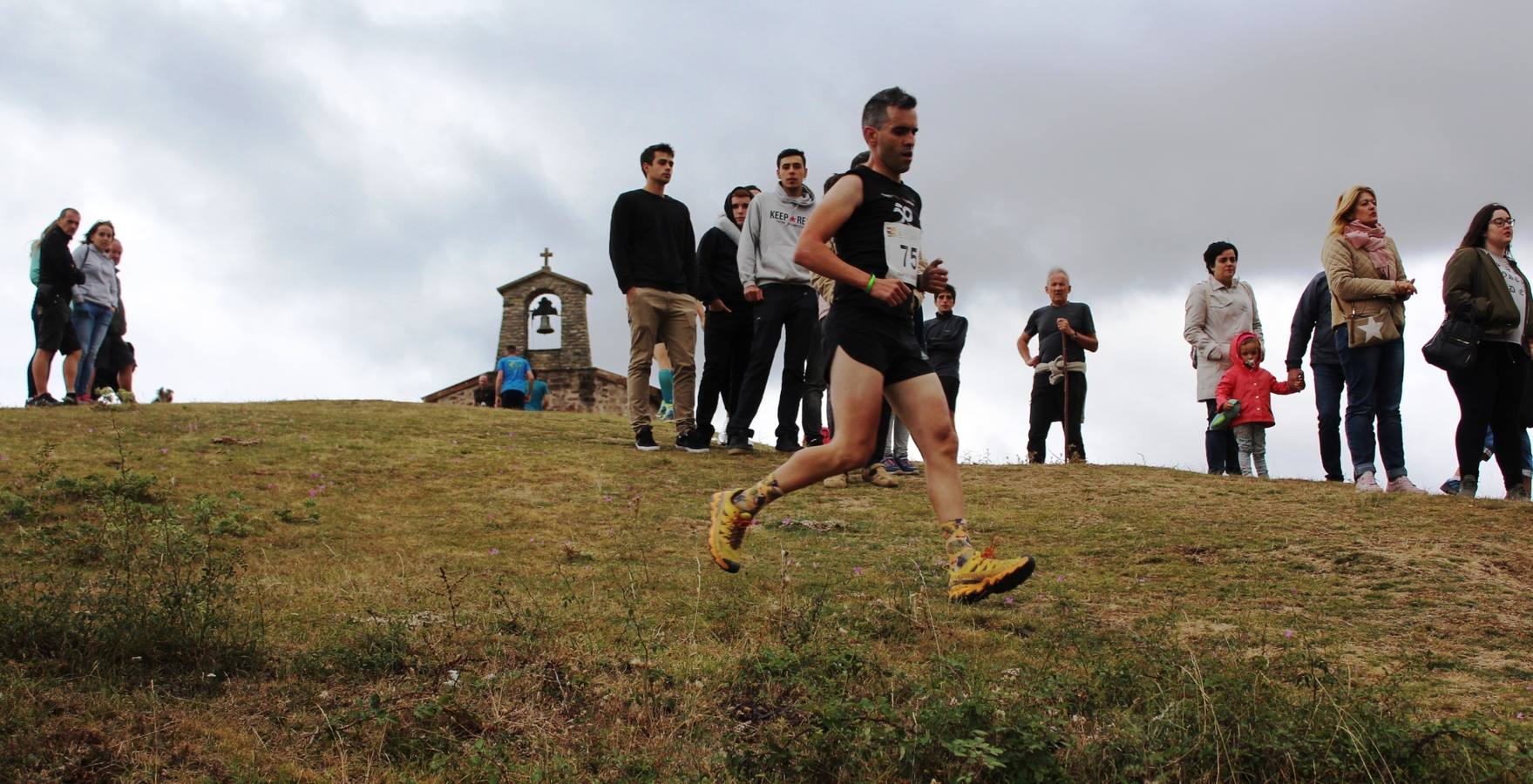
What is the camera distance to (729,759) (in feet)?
11.7

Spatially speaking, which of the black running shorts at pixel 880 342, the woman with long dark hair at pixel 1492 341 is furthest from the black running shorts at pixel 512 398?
the black running shorts at pixel 880 342

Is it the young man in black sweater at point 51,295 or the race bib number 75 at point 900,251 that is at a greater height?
the young man in black sweater at point 51,295

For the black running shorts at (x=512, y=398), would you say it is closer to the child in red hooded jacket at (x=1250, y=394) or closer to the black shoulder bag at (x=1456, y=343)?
the child in red hooded jacket at (x=1250, y=394)

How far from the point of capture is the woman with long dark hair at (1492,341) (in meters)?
8.29

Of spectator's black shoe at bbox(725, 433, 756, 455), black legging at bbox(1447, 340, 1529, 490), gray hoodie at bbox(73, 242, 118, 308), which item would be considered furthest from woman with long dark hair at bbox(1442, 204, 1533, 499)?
gray hoodie at bbox(73, 242, 118, 308)

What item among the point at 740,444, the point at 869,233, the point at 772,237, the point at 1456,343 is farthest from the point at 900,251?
the point at 740,444

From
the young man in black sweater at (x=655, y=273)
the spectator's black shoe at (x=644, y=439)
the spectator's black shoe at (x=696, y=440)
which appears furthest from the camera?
the spectator's black shoe at (x=644, y=439)

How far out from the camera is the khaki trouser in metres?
10.7

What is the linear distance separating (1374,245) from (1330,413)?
1831 mm

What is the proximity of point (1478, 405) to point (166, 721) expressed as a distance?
323 inches

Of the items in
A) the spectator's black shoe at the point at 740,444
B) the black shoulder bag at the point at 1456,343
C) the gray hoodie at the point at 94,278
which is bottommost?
the spectator's black shoe at the point at 740,444

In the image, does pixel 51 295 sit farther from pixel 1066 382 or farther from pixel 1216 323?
pixel 1216 323

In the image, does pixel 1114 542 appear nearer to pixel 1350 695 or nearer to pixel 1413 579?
pixel 1413 579

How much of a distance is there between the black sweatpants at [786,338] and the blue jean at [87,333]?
299 inches
